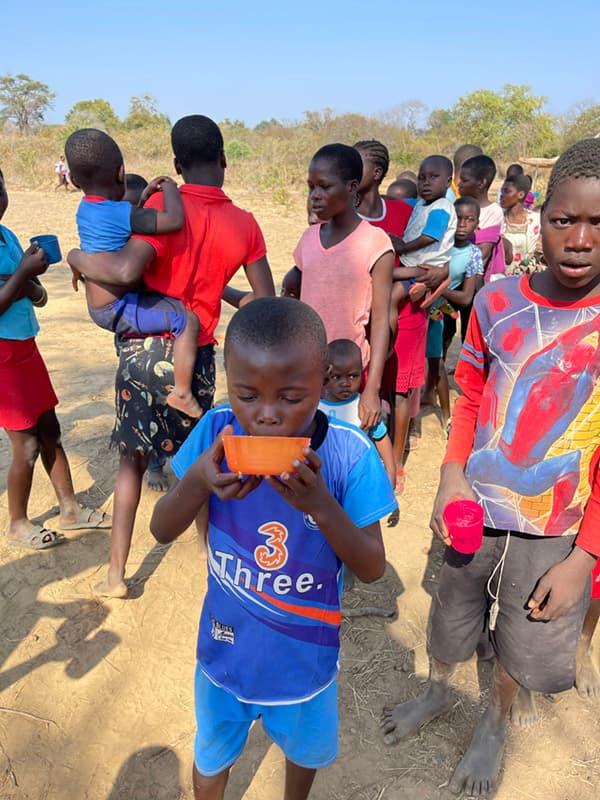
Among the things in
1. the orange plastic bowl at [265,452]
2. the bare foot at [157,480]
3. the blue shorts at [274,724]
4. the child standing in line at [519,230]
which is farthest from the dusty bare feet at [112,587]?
the child standing in line at [519,230]

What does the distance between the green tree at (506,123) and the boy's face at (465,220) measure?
1061 inches

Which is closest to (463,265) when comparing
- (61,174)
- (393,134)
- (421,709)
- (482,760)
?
(421,709)

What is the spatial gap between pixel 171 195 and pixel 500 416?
61.5 inches

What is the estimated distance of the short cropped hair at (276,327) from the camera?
1155mm

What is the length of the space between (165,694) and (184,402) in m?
1.20

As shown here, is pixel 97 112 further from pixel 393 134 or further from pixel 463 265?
pixel 463 265

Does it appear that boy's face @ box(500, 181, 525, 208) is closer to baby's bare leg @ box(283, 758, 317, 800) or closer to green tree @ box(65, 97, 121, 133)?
baby's bare leg @ box(283, 758, 317, 800)

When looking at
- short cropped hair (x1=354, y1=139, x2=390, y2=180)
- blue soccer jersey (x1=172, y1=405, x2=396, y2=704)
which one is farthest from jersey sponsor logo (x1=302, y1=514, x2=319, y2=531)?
short cropped hair (x1=354, y1=139, x2=390, y2=180)

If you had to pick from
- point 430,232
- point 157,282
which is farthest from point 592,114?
point 157,282

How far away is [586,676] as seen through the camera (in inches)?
92.4

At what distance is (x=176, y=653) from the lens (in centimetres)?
245

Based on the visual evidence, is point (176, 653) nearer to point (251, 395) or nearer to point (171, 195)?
point (251, 395)

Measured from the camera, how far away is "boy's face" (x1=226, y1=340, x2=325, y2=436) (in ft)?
3.77

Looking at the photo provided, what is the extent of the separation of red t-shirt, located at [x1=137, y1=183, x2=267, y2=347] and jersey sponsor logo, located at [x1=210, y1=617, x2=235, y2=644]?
4.51 feet
